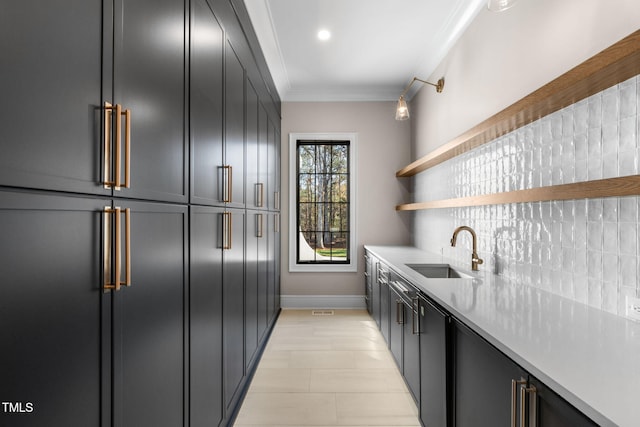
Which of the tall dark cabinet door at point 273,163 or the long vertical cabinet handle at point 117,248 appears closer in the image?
the long vertical cabinet handle at point 117,248

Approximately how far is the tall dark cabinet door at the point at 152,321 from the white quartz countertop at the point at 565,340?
1.11 m

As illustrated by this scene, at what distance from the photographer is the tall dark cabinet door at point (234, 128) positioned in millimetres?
1984

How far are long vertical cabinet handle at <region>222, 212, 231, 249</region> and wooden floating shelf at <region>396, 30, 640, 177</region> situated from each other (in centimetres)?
158

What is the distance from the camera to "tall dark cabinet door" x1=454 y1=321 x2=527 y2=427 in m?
1.10

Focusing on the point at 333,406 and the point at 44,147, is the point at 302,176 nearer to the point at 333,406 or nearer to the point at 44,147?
the point at 333,406

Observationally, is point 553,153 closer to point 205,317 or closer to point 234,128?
point 234,128

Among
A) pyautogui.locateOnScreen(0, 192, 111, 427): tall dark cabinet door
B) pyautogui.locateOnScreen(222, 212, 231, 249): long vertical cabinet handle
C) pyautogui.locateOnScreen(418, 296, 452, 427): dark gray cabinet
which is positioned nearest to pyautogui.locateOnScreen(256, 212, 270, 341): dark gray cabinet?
pyautogui.locateOnScreen(222, 212, 231, 249): long vertical cabinet handle

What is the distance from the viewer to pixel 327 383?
2.58 m

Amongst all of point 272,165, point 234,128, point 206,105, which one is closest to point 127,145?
point 206,105

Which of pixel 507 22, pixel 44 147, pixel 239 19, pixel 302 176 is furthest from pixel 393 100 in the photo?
pixel 44 147

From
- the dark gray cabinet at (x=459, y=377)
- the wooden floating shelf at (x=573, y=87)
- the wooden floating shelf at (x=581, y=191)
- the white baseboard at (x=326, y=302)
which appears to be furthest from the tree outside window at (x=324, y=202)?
the wooden floating shelf at (x=581, y=191)

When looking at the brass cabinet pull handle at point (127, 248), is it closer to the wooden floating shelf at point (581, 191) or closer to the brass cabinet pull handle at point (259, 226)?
the wooden floating shelf at point (581, 191)

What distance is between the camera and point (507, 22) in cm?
220

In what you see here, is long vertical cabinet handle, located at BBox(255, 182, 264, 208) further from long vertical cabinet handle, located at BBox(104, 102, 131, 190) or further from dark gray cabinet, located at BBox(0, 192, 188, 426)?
long vertical cabinet handle, located at BBox(104, 102, 131, 190)
